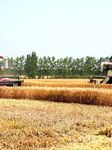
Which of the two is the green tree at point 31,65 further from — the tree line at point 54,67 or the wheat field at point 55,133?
the wheat field at point 55,133

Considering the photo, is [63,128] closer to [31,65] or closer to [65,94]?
[65,94]

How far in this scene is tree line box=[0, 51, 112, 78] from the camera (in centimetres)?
9066

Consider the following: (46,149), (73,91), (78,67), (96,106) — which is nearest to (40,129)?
(46,149)

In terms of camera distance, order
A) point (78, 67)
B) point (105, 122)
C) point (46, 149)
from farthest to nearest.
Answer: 1. point (78, 67)
2. point (105, 122)
3. point (46, 149)

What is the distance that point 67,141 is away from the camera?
31.8 ft

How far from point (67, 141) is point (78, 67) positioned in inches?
3615

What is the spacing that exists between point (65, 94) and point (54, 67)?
254ft

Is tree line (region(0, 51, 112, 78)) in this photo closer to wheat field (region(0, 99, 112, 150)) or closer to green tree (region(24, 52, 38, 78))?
green tree (region(24, 52, 38, 78))

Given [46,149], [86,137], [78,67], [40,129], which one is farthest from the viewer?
[78,67]

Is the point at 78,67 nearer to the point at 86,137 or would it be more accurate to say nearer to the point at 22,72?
the point at 22,72

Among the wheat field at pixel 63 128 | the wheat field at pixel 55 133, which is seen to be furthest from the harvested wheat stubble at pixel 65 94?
the wheat field at pixel 55 133

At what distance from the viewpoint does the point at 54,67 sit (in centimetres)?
9862

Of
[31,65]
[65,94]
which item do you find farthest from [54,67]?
[65,94]

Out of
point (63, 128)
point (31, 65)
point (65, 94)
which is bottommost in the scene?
point (63, 128)
